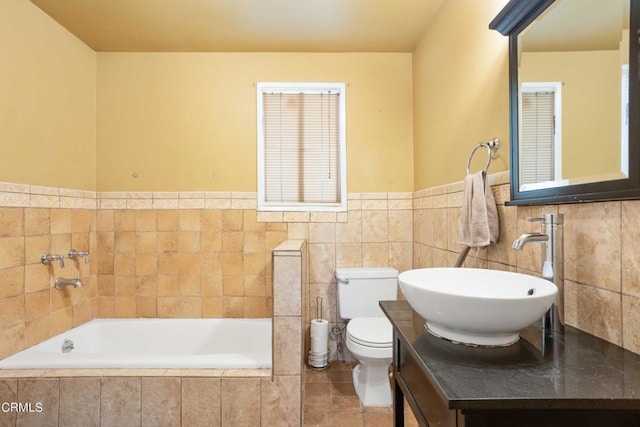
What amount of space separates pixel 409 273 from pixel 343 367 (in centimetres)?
169

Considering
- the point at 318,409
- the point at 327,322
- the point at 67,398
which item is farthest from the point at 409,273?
the point at 67,398

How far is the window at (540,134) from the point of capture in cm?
112

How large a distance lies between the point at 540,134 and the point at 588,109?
22 cm

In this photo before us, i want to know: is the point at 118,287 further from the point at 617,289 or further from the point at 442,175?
the point at 617,289

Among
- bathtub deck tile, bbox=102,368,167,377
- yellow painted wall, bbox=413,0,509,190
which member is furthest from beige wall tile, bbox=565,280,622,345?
bathtub deck tile, bbox=102,368,167,377

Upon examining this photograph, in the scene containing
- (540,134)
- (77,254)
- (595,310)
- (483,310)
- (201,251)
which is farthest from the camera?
(201,251)

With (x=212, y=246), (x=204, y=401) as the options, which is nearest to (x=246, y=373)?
(x=204, y=401)

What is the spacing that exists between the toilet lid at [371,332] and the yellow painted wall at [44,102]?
2202 millimetres

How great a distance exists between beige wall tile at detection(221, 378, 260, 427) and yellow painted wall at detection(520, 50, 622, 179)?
1.71 metres

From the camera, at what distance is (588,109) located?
975mm

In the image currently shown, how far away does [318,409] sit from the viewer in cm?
202

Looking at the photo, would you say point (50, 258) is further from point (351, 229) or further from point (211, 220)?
point (351, 229)

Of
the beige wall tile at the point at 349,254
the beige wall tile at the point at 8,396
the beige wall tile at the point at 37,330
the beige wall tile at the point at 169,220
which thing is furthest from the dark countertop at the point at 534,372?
the beige wall tile at the point at 37,330

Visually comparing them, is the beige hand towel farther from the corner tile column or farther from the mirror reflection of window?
Result: the corner tile column
